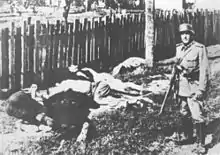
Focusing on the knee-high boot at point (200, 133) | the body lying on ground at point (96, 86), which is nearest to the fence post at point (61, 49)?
the body lying on ground at point (96, 86)

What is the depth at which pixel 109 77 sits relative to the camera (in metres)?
4.05

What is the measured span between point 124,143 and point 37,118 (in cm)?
108

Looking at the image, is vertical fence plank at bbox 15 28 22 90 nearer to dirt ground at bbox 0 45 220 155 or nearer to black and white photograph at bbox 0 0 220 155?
black and white photograph at bbox 0 0 220 155

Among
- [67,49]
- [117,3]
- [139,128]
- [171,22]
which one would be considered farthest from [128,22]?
[139,128]

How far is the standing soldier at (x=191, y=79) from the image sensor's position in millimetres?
4195

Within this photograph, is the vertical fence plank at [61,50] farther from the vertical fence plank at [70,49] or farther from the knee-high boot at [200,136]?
the knee-high boot at [200,136]

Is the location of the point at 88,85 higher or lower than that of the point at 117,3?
lower

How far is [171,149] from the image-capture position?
4086 millimetres

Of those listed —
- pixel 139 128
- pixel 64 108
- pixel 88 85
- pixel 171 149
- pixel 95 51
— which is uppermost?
pixel 95 51

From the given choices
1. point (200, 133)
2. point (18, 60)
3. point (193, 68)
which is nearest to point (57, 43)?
point (18, 60)

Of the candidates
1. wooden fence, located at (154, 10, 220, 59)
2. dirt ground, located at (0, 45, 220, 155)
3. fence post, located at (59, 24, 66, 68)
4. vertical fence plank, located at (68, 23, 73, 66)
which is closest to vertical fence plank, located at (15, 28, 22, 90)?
dirt ground, located at (0, 45, 220, 155)

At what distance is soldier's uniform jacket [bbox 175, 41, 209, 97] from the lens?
4.19 m

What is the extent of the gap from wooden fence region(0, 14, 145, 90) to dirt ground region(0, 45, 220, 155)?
362 mm

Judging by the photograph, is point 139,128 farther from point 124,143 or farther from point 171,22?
point 171,22
